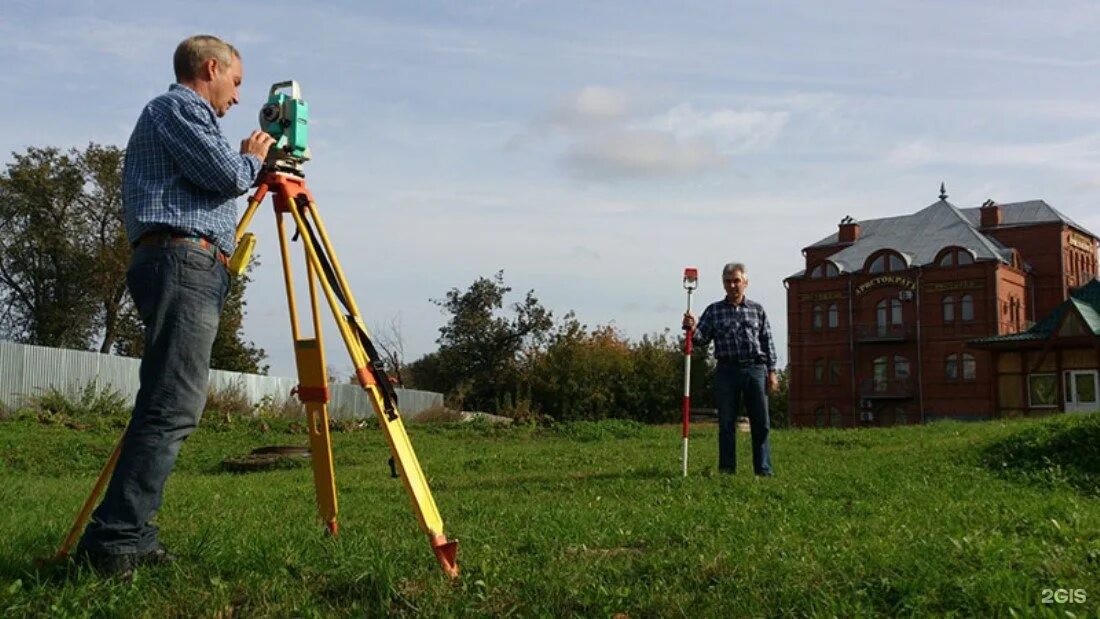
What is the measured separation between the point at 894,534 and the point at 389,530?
289 centimetres

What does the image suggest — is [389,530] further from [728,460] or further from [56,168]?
[56,168]

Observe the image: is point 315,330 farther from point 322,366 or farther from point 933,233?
point 933,233

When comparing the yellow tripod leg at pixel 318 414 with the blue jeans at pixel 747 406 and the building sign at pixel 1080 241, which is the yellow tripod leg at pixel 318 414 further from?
the building sign at pixel 1080 241

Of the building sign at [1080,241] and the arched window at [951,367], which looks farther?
the building sign at [1080,241]

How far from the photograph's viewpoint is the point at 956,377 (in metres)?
55.0

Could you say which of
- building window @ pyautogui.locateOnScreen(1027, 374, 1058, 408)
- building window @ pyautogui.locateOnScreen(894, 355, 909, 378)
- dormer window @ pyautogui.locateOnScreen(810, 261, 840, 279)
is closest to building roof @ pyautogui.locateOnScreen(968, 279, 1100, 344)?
building window @ pyautogui.locateOnScreen(1027, 374, 1058, 408)

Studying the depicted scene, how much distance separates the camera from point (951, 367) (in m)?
55.2

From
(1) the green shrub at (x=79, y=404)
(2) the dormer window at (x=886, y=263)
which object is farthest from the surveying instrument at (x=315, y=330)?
(2) the dormer window at (x=886, y=263)

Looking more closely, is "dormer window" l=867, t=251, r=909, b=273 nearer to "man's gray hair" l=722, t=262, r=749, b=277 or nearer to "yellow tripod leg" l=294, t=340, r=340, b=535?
"man's gray hair" l=722, t=262, r=749, b=277

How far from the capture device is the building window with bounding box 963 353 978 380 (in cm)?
5438

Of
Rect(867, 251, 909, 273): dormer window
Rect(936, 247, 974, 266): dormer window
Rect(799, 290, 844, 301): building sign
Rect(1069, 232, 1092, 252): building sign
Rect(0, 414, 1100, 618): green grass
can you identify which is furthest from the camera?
Rect(799, 290, 844, 301): building sign

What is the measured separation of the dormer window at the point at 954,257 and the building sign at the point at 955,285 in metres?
0.99

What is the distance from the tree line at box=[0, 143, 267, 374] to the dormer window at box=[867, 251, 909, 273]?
120 feet

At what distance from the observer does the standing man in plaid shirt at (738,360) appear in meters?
10.2
